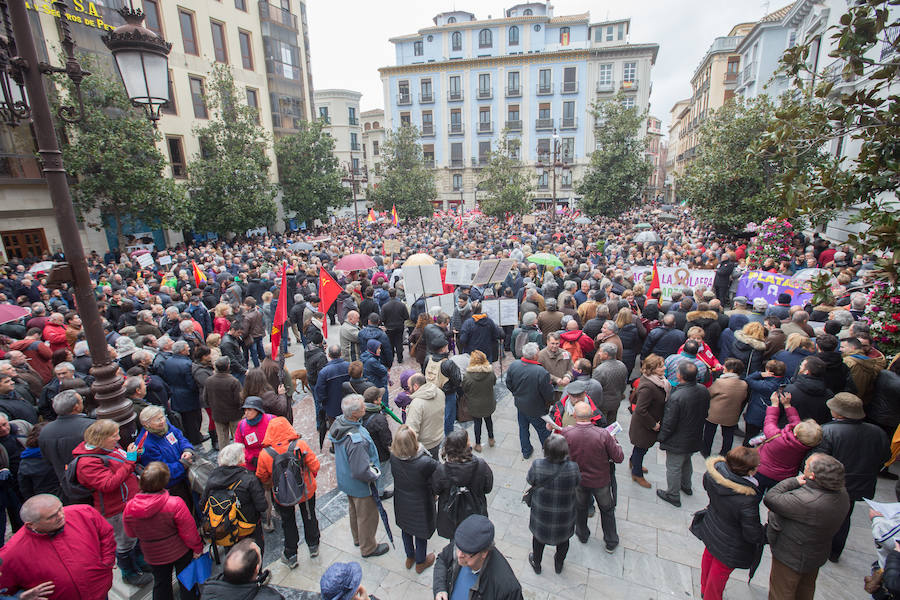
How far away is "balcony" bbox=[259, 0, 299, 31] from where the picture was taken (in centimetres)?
2822

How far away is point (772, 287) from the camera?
8359 mm

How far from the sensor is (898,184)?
11.8 feet

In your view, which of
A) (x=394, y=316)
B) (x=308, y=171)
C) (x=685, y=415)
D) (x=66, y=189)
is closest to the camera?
(x=66, y=189)

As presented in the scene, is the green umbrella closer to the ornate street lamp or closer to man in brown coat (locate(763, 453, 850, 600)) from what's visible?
man in brown coat (locate(763, 453, 850, 600))

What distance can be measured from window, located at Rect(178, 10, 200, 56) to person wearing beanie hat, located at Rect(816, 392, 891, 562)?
30980 mm

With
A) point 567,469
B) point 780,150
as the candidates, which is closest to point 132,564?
point 567,469

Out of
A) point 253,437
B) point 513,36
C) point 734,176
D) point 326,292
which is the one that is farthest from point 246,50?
point 253,437

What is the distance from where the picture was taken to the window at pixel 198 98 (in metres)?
24.5

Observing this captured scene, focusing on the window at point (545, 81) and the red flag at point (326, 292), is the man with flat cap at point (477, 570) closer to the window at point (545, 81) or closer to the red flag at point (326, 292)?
the red flag at point (326, 292)

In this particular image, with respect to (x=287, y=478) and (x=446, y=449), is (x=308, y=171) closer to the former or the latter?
(x=287, y=478)

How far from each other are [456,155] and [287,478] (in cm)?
4695

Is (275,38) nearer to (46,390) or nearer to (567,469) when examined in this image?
(46,390)

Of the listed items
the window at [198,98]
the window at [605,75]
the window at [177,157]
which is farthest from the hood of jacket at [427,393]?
the window at [605,75]

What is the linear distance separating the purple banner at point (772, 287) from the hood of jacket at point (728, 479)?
595 cm
